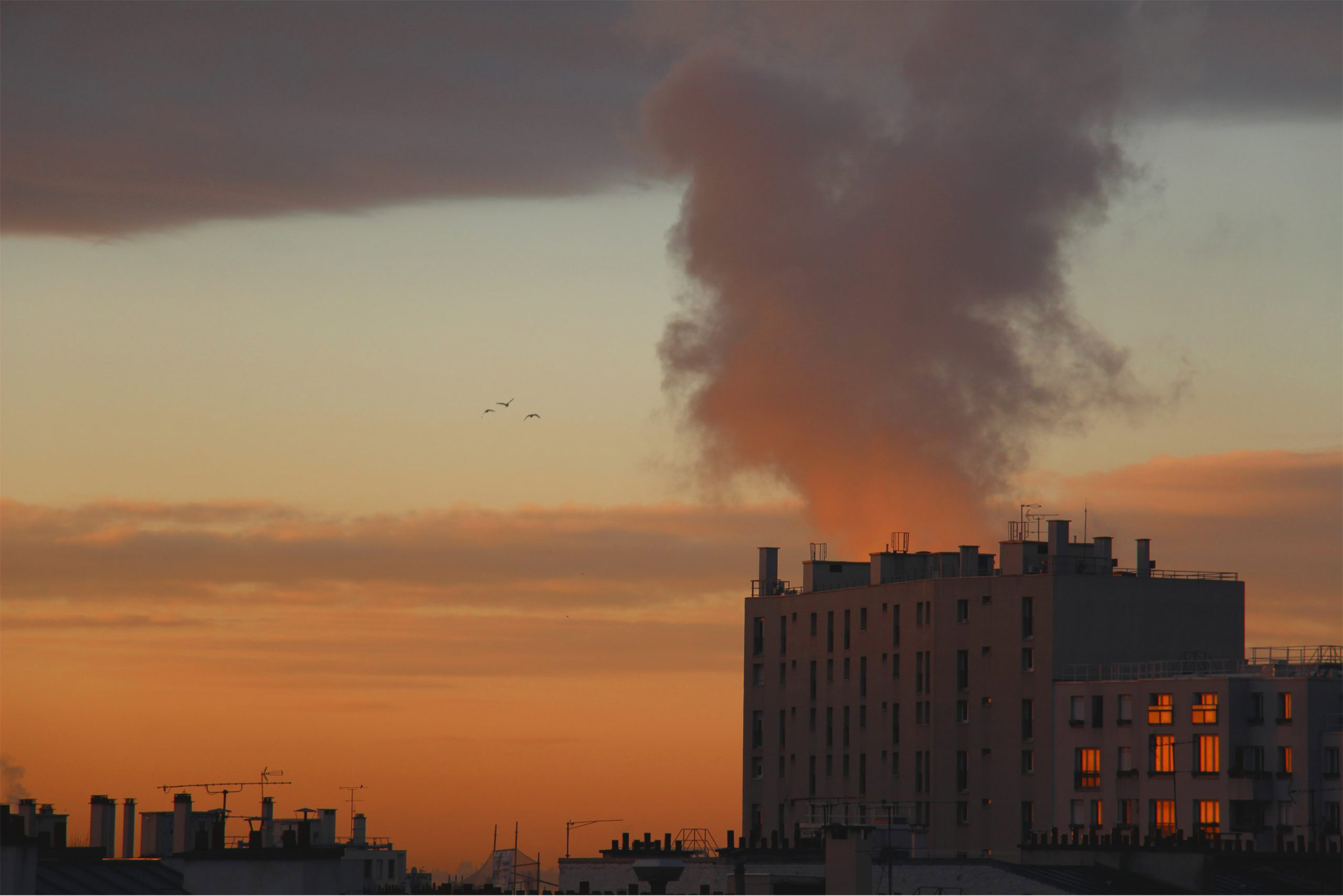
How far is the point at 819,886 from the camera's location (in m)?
105

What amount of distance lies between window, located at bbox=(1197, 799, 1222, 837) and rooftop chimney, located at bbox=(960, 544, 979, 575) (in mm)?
36869

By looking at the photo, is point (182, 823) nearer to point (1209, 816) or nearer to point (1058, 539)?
point (1209, 816)

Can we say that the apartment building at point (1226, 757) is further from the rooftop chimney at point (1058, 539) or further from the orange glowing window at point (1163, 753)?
the rooftop chimney at point (1058, 539)

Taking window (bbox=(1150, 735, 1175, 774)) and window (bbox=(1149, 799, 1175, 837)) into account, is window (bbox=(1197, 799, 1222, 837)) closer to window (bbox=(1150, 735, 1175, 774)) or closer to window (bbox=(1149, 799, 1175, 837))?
window (bbox=(1149, 799, 1175, 837))

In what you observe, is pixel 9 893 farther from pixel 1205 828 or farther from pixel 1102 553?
pixel 1102 553

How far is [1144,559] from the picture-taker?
7269 inches

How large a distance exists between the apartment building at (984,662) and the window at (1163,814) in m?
12.8

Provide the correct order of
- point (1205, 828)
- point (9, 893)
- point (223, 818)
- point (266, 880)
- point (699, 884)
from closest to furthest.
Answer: point (9, 893), point (266, 880), point (223, 818), point (699, 884), point (1205, 828)

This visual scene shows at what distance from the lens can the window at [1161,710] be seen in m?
160

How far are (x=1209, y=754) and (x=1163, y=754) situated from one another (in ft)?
13.9

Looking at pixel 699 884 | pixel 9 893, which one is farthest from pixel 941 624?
pixel 9 893

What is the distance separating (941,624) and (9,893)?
13829cm

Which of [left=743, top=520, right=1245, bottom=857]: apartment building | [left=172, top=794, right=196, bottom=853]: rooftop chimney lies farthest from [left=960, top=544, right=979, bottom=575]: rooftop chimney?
[left=172, top=794, right=196, bottom=853]: rooftop chimney

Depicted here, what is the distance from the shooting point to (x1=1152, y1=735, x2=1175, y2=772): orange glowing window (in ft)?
524
